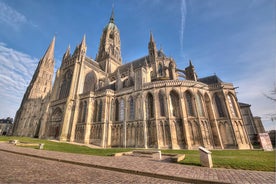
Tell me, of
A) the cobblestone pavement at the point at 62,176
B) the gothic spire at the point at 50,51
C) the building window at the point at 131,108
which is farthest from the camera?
the gothic spire at the point at 50,51

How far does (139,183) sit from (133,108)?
1908 cm

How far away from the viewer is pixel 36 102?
52750 mm

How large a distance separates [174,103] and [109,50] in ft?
120

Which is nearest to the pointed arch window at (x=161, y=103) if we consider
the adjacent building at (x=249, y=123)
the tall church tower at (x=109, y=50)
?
the tall church tower at (x=109, y=50)

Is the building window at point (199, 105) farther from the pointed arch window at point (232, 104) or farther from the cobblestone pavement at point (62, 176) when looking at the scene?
the cobblestone pavement at point (62, 176)

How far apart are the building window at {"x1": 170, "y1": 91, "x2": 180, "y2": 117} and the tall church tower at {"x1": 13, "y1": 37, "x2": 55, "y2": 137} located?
132 feet

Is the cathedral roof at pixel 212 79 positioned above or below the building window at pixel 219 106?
above

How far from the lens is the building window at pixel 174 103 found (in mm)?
20641

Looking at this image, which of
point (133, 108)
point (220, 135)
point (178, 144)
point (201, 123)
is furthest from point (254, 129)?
point (133, 108)

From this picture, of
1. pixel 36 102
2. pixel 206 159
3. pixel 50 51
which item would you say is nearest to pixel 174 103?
pixel 206 159

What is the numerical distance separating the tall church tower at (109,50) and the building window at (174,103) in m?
27.3

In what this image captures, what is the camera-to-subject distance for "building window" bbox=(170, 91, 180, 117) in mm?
20641

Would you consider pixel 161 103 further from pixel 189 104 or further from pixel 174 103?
pixel 189 104

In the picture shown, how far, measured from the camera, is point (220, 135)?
19.4m
